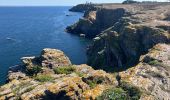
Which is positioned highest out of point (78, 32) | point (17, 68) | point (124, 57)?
point (17, 68)

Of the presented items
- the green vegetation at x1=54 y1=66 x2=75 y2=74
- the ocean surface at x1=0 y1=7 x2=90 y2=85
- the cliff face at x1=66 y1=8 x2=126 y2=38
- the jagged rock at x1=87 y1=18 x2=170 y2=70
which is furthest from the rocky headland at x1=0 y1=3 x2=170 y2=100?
the cliff face at x1=66 y1=8 x2=126 y2=38

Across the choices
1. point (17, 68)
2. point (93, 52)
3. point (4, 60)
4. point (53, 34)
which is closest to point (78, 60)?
point (93, 52)

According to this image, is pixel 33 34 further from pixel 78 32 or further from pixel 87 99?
pixel 87 99

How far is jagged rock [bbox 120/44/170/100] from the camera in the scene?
3453 centimetres

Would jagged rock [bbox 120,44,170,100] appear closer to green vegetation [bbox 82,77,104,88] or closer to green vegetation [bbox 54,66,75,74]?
green vegetation [bbox 82,77,104,88]

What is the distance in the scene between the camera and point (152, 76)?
3856 cm

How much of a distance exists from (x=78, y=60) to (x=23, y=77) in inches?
2438

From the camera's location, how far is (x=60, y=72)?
42094 millimetres

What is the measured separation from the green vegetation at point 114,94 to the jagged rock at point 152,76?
255cm

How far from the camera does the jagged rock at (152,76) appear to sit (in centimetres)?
3453

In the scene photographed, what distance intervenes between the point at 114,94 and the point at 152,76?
27.7 ft

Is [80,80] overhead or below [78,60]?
overhead

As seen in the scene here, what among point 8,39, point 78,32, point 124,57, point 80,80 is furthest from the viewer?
point 78,32

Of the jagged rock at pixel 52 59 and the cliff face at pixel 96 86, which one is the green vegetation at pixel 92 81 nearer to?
the cliff face at pixel 96 86
